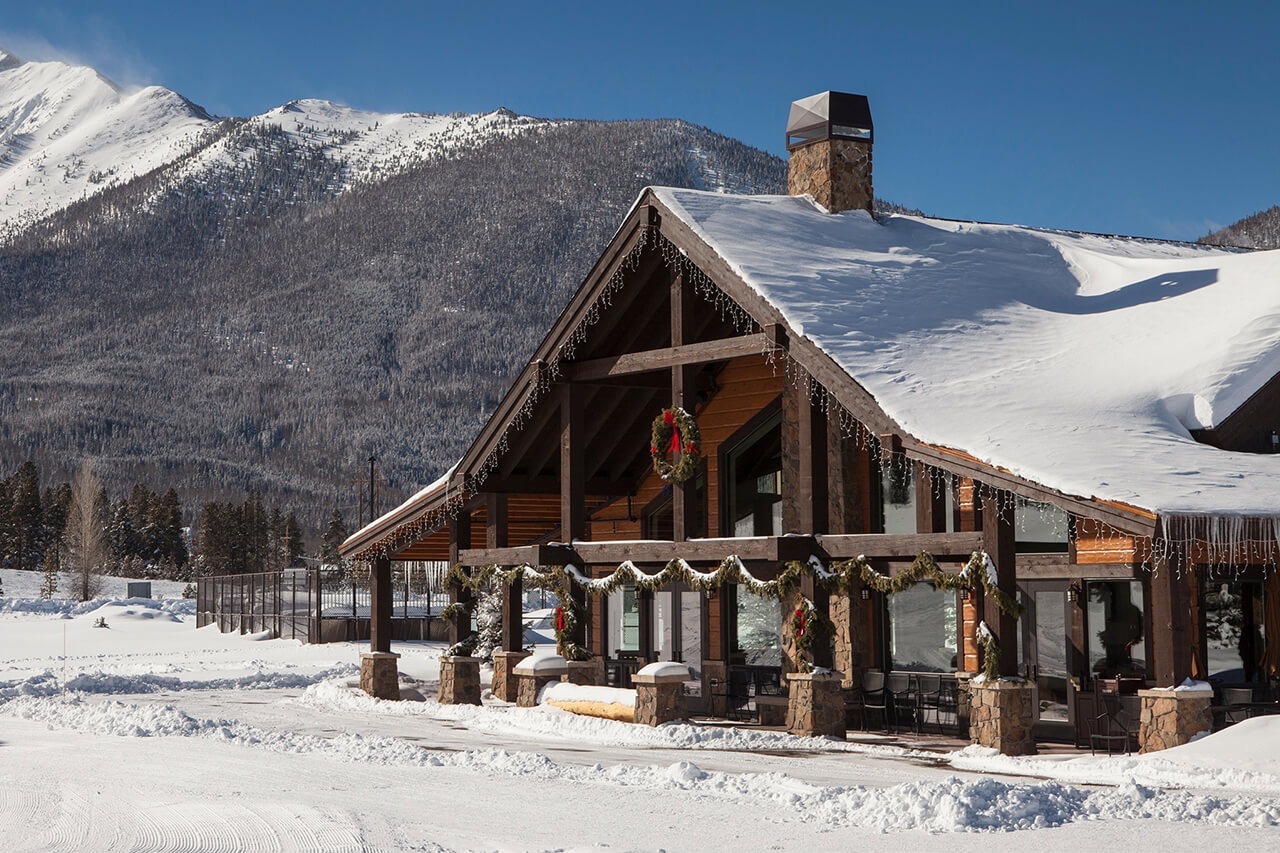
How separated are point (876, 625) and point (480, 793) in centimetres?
941

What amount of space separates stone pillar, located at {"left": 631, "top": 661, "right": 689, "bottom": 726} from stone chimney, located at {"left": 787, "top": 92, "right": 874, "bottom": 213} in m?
8.96

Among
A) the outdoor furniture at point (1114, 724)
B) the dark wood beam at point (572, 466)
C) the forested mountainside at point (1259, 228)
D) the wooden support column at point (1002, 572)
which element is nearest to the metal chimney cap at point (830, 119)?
the dark wood beam at point (572, 466)

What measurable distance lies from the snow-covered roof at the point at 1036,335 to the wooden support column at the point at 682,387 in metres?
1.07

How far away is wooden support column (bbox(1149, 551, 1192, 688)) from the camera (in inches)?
602

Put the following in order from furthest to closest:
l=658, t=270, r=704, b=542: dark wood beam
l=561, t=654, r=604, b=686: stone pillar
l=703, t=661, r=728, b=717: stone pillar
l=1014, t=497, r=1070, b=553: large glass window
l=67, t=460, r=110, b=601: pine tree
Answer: l=67, t=460, r=110, b=601: pine tree
l=703, t=661, r=728, b=717: stone pillar
l=561, t=654, r=604, b=686: stone pillar
l=658, t=270, r=704, b=542: dark wood beam
l=1014, t=497, r=1070, b=553: large glass window

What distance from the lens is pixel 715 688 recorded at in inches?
923

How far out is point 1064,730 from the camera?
61.3ft

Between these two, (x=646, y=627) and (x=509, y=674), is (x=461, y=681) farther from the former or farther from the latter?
(x=646, y=627)

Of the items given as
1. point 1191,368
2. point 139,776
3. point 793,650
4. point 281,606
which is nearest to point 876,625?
point 793,650

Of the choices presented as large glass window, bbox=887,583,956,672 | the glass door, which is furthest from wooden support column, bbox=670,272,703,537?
the glass door

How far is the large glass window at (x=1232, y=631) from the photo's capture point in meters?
18.3

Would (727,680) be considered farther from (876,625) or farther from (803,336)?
(803,336)

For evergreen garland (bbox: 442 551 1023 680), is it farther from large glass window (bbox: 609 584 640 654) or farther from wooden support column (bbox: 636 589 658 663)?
large glass window (bbox: 609 584 640 654)

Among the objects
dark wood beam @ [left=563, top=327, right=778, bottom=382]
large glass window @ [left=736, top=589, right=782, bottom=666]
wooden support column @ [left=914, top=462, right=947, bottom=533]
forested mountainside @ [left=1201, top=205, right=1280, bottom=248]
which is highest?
forested mountainside @ [left=1201, top=205, right=1280, bottom=248]
